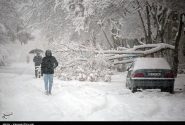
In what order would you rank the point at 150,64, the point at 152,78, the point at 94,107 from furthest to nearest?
the point at 150,64 → the point at 152,78 → the point at 94,107

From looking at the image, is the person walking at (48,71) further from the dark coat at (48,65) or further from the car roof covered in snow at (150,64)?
the car roof covered in snow at (150,64)

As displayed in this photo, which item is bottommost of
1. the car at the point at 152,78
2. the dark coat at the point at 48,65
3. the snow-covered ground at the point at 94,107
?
the snow-covered ground at the point at 94,107

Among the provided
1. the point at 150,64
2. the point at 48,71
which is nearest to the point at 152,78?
the point at 150,64

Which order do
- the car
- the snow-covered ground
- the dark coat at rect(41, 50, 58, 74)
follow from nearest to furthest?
1. the snow-covered ground
2. the car
3. the dark coat at rect(41, 50, 58, 74)

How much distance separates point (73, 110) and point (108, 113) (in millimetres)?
1143

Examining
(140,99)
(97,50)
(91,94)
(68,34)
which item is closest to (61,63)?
(97,50)

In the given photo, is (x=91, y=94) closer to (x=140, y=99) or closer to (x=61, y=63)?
(x=140, y=99)

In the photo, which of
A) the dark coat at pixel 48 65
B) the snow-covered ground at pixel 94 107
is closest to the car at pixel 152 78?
the snow-covered ground at pixel 94 107

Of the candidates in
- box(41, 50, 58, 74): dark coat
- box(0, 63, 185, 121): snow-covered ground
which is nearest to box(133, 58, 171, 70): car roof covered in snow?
box(0, 63, 185, 121): snow-covered ground

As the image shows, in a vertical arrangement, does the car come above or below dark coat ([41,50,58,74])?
below

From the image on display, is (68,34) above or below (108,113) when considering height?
above

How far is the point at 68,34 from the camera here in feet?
107

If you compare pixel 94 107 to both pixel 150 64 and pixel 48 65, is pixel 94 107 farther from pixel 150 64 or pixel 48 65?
pixel 150 64

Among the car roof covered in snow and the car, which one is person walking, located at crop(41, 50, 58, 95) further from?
the car roof covered in snow
